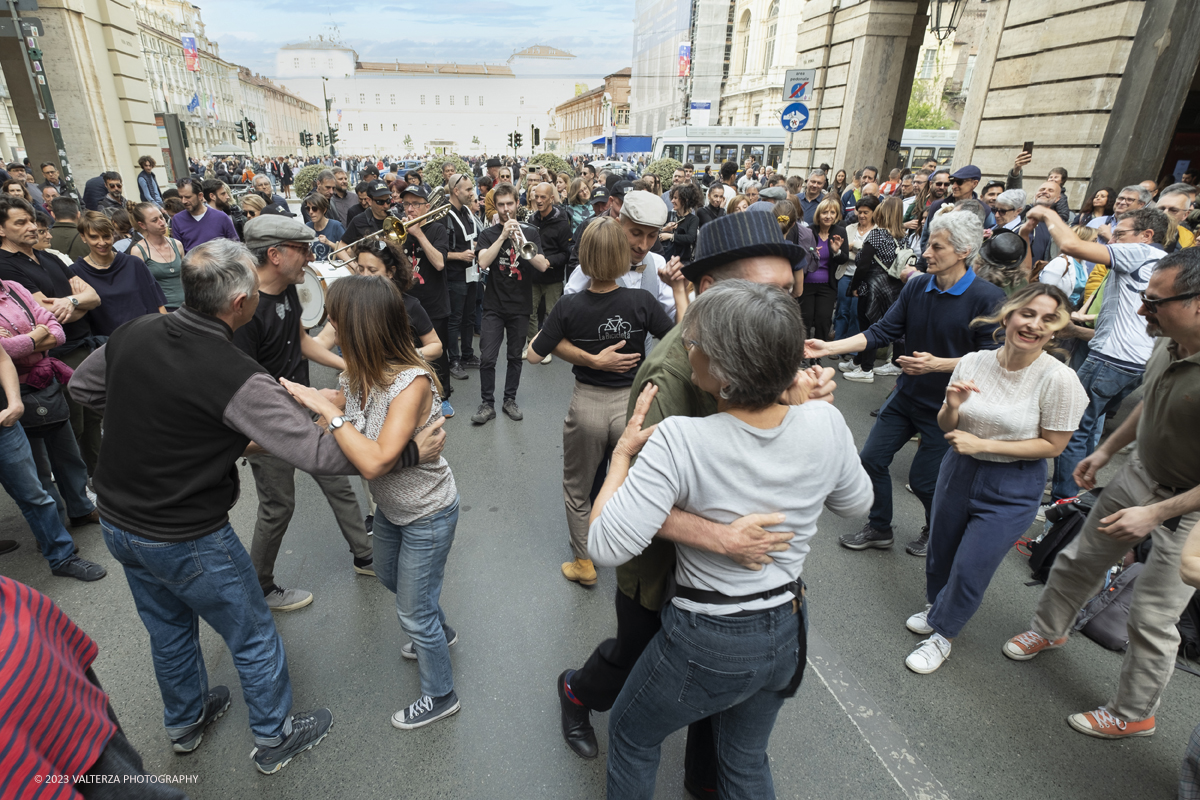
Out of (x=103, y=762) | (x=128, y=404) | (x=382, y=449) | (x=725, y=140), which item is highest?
(x=725, y=140)

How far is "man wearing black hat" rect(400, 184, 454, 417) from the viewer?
554cm

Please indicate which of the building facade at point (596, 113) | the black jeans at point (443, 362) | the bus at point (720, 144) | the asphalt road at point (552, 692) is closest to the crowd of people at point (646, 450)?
the asphalt road at point (552, 692)

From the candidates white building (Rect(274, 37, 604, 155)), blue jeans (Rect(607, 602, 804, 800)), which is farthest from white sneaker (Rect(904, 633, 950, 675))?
white building (Rect(274, 37, 604, 155))

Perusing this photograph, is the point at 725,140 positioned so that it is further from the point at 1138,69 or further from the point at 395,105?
the point at 395,105

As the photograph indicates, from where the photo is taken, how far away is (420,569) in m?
2.30

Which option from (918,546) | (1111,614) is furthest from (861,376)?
(1111,614)

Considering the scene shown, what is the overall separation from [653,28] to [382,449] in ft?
234

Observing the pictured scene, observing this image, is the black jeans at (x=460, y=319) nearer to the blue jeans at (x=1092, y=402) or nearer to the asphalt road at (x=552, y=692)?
the asphalt road at (x=552, y=692)

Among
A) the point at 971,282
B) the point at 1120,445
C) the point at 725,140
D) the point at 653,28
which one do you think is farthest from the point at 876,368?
the point at 653,28

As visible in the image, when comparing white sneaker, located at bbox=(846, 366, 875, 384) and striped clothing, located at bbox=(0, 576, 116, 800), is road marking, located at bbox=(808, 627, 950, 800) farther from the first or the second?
white sneaker, located at bbox=(846, 366, 875, 384)

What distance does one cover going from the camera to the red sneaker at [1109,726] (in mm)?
2525

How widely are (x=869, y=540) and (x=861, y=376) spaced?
137 inches

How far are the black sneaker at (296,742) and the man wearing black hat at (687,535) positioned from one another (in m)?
1.01

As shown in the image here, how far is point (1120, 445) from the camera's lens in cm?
271
